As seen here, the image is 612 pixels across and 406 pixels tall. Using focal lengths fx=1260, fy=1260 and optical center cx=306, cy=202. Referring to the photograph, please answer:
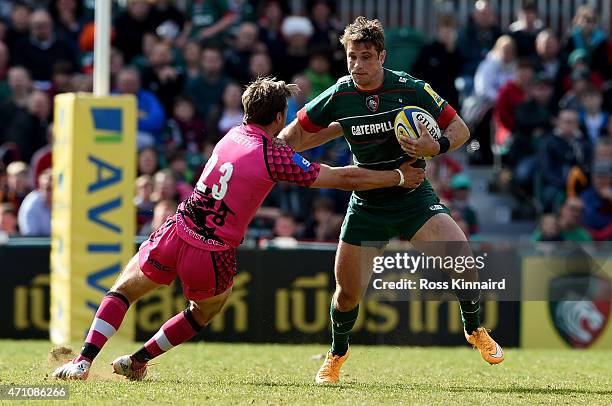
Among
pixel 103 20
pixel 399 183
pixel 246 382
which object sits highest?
pixel 103 20

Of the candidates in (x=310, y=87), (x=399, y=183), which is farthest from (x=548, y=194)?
(x=399, y=183)

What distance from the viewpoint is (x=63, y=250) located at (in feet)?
39.7

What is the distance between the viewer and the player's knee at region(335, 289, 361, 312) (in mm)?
9055

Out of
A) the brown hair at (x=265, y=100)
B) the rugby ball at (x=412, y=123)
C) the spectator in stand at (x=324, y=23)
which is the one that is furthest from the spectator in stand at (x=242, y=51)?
the brown hair at (x=265, y=100)

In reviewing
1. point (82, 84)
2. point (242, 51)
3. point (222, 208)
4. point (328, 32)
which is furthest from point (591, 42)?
point (222, 208)

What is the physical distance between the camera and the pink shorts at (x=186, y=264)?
26.9ft

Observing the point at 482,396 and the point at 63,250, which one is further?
the point at 63,250

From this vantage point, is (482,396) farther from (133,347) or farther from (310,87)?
(310,87)

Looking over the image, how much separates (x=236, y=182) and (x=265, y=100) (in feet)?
1.89

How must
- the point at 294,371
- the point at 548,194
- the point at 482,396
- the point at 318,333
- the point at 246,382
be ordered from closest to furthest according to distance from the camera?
the point at 482,396 < the point at 246,382 < the point at 294,371 < the point at 318,333 < the point at 548,194

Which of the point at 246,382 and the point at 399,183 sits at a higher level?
the point at 399,183

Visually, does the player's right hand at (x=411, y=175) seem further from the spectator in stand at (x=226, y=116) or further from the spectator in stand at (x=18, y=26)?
the spectator in stand at (x=18, y=26)

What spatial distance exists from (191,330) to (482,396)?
2.02m

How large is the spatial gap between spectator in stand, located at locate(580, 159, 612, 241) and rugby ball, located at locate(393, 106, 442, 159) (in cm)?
692
